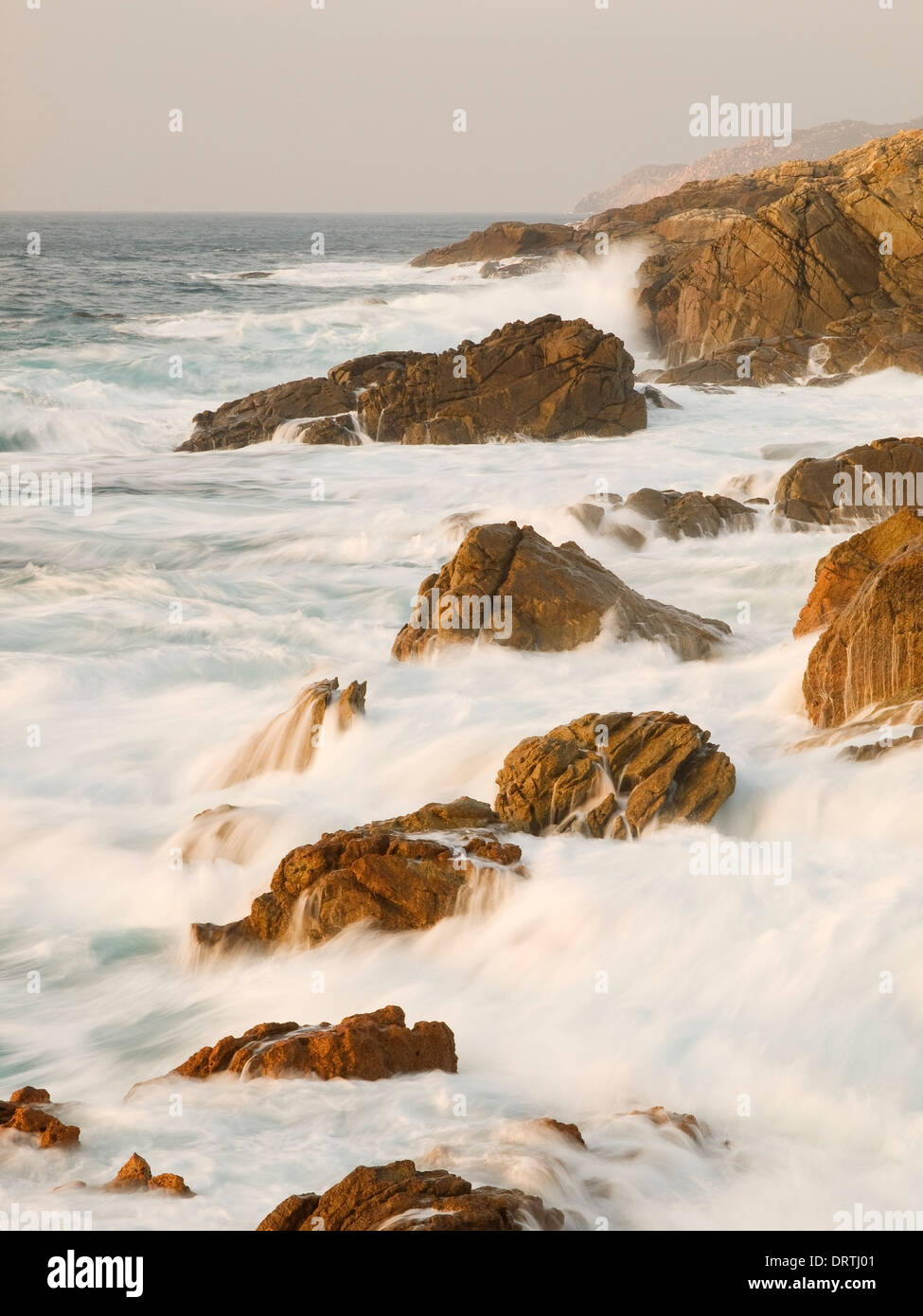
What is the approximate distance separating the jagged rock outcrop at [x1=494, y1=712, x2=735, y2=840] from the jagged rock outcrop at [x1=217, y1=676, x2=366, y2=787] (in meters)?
2.47

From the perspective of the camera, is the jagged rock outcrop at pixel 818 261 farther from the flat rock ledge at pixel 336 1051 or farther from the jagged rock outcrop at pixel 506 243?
the flat rock ledge at pixel 336 1051

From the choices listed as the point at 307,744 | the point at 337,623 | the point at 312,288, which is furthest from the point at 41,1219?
the point at 312,288

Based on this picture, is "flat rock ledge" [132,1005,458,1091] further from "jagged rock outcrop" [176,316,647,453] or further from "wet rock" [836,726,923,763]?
"jagged rock outcrop" [176,316,647,453]

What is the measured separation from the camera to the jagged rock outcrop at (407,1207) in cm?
477

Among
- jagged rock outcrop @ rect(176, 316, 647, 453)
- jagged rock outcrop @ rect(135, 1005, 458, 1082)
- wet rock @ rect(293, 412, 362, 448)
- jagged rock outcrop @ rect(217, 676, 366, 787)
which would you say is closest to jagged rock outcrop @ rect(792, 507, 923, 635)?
jagged rock outcrop @ rect(217, 676, 366, 787)

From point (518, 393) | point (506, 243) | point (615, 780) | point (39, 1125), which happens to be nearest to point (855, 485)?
point (615, 780)

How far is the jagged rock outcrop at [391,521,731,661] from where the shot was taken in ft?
43.1

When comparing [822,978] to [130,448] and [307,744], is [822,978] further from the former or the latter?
[130,448]

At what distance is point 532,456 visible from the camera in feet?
80.7

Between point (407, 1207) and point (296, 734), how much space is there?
7.07m

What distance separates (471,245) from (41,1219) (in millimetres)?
76886

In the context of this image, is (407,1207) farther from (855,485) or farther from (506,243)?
(506,243)

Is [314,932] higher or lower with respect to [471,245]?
lower

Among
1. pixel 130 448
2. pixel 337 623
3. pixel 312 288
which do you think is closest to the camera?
pixel 337 623
